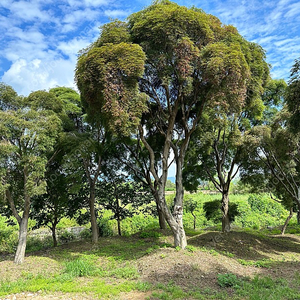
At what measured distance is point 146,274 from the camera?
7.29 m

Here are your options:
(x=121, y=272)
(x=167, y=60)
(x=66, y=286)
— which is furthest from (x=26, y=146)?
(x=167, y=60)

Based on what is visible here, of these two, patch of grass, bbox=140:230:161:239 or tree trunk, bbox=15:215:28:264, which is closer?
tree trunk, bbox=15:215:28:264

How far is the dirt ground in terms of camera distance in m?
6.68

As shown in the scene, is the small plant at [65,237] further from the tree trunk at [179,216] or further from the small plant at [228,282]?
the small plant at [228,282]

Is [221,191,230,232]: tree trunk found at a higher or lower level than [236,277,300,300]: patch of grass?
higher

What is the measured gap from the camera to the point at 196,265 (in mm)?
7691

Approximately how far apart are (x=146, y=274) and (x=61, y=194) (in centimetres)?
649

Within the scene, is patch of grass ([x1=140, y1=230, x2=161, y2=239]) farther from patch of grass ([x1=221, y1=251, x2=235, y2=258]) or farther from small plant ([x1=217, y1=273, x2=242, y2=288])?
small plant ([x1=217, y1=273, x2=242, y2=288])

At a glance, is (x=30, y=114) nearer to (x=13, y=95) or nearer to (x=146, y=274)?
(x=13, y=95)

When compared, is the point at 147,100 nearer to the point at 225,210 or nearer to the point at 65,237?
the point at 225,210

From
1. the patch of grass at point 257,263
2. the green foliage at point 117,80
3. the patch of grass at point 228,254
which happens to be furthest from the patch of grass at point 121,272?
the green foliage at point 117,80

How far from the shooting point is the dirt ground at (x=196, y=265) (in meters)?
6.68

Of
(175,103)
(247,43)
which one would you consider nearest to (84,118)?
(175,103)

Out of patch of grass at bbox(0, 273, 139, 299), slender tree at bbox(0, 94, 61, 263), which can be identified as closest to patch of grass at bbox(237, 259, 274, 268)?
patch of grass at bbox(0, 273, 139, 299)
